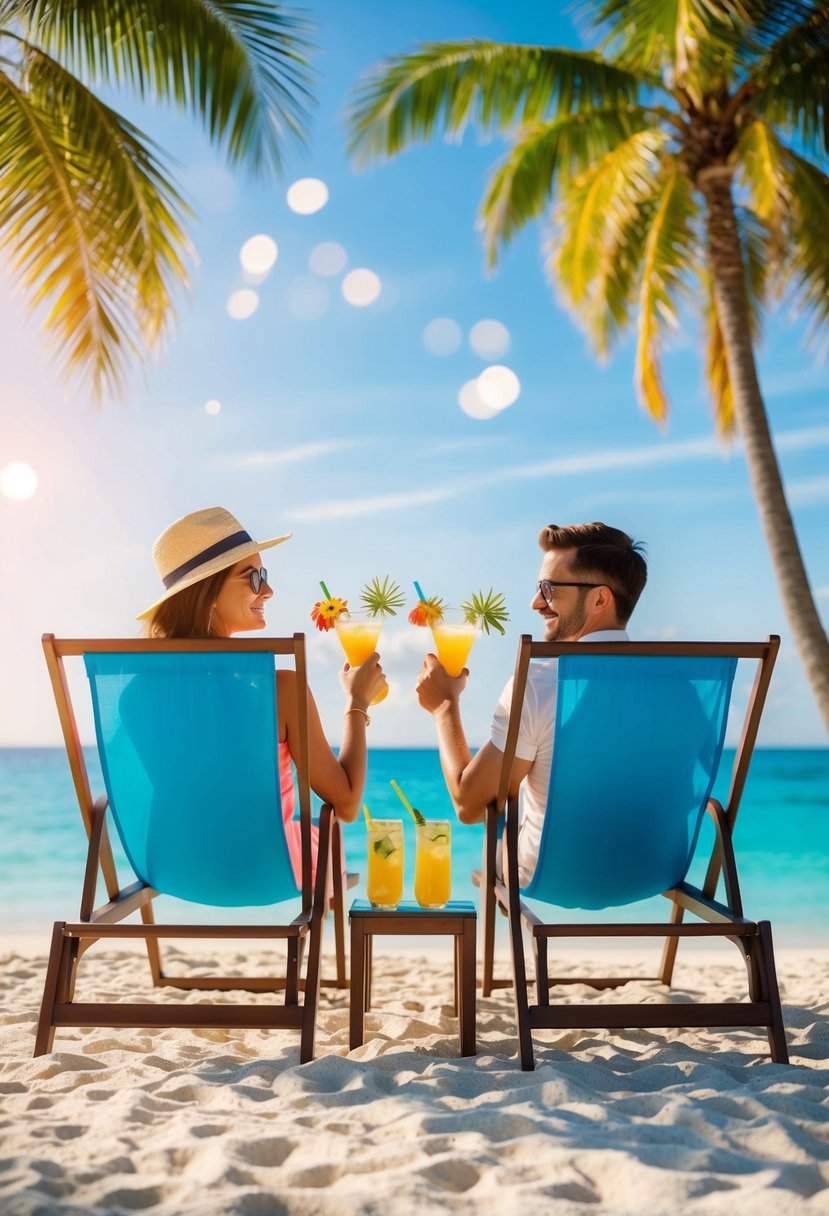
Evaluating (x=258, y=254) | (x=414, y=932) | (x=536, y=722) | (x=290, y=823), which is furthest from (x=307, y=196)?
(x=414, y=932)

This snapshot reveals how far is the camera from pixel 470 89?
927 centimetres

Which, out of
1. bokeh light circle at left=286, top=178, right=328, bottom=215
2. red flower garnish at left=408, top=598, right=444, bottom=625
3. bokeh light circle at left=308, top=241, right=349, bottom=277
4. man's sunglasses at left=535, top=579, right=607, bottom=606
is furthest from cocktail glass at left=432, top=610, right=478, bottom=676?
bokeh light circle at left=308, top=241, right=349, bottom=277

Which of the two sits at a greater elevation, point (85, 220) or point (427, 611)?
point (85, 220)

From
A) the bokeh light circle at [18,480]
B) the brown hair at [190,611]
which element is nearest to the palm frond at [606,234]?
the brown hair at [190,611]

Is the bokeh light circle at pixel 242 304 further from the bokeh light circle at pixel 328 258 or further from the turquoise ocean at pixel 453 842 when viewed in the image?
the turquoise ocean at pixel 453 842

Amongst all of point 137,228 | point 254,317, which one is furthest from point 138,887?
point 254,317

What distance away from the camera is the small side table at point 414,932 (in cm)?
262


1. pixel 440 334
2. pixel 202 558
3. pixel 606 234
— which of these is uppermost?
pixel 440 334

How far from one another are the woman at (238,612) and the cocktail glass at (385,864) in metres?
0.11

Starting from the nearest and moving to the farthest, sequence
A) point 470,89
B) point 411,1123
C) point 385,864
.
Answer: point 411,1123
point 385,864
point 470,89

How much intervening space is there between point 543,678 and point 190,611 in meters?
1.09

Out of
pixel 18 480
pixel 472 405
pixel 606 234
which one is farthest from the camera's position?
pixel 472 405

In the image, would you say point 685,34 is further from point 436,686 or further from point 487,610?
point 436,686

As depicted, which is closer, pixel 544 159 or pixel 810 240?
pixel 810 240
